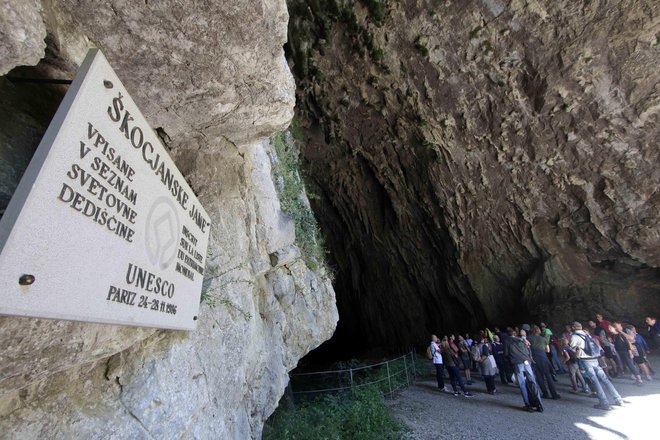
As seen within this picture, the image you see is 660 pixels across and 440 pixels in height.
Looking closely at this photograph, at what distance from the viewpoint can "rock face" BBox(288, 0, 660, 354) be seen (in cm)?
862

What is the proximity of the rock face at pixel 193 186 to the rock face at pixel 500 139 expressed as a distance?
789 cm

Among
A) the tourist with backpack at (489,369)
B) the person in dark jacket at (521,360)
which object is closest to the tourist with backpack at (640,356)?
the tourist with backpack at (489,369)

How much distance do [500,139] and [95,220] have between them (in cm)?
1133

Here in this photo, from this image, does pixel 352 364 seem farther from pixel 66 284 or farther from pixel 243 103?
pixel 66 284

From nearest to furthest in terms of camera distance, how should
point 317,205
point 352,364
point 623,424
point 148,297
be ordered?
point 148,297 → point 623,424 → point 352,364 → point 317,205

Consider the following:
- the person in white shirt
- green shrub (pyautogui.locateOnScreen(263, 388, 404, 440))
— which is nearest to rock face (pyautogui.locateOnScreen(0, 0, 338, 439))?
green shrub (pyautogui.locateOnScreen(263, 388, 404, 440))

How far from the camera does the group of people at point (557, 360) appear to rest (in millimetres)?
6199

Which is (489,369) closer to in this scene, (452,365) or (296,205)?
(452,365)

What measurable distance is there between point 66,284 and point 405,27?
10.3 metres

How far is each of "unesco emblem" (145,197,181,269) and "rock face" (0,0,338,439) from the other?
1.44 ft

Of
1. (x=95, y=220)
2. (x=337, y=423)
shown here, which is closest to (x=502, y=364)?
(x=337, y=423)

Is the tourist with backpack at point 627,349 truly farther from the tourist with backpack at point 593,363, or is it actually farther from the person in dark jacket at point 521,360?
the person in dark jacket at point 521,360

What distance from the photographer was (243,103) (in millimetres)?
2549

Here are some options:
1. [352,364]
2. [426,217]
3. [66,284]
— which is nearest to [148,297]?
[66,284]
